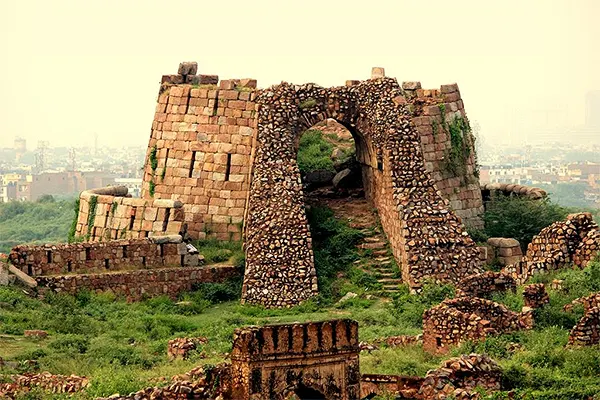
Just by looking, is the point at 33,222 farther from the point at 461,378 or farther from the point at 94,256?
the point at 461,378

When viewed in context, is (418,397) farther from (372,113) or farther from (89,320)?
(372,113)

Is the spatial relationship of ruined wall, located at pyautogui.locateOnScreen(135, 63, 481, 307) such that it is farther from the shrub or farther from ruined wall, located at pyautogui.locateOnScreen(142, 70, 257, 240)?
the shrub

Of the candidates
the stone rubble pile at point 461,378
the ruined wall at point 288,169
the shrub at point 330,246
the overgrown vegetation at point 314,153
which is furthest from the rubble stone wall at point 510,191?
the stone rubble pile at point 461,378

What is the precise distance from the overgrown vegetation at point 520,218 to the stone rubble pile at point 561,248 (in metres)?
5.26

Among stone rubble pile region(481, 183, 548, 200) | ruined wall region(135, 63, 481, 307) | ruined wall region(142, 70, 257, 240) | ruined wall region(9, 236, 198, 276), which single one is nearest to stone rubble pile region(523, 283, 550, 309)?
ruined wall region(135, 63, 481, 307)

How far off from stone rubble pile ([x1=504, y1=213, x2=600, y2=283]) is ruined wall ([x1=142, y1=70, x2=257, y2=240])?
21.3ft

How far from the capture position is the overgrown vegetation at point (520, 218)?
42469 millimetres

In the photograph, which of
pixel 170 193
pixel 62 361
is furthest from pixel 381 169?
pixel 62 361

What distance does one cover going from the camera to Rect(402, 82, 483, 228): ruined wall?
42.5m

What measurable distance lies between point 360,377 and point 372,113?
14.2 meters

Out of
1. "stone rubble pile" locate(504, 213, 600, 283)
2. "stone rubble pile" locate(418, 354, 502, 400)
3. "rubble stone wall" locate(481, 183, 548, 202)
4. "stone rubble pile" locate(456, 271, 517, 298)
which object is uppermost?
"rubble stone wall" locate(481, 183, 548, 202)

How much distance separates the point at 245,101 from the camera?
41938mm

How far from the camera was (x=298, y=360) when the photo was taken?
25.8m

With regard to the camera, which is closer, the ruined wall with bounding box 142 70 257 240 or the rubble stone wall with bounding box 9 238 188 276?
the rubble stone wall with bounding box 9 238 188 276
